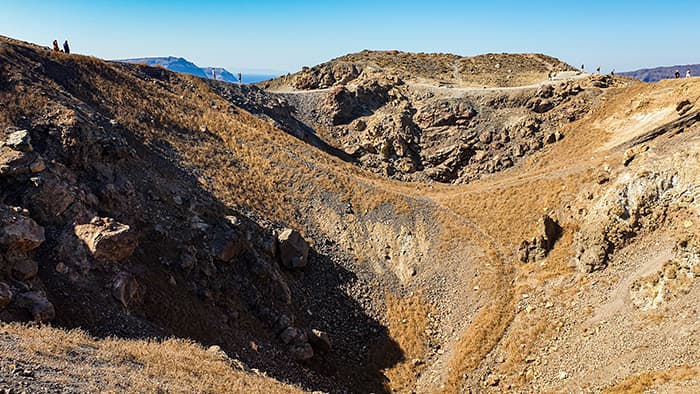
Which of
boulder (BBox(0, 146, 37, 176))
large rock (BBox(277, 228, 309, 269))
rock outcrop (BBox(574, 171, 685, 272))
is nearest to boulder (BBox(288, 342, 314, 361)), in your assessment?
large rock (BBox(277, 228, 309, 269))

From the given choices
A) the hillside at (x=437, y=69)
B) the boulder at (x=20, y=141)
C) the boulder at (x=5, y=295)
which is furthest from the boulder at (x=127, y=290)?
the hillside at (x=437, y=69)

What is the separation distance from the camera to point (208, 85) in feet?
176

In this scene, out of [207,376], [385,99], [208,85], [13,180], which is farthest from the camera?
[385,99]

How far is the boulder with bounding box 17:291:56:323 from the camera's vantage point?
16.3 meters

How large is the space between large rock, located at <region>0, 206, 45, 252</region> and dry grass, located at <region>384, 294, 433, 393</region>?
21.7m

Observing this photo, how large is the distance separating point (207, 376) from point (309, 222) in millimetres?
22028

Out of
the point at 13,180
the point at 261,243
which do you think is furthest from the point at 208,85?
the point at 13,180

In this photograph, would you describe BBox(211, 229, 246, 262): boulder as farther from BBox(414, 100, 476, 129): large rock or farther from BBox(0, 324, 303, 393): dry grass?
BBox(414, 100, 476, 129): large rock

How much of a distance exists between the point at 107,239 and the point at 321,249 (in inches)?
677

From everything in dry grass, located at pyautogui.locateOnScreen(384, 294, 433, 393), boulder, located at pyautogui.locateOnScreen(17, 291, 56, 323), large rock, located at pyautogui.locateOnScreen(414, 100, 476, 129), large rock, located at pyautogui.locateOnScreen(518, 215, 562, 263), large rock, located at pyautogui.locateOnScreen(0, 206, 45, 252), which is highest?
large rock, located at pyautogui.locateOnScreen(414, 100, 476, 129)

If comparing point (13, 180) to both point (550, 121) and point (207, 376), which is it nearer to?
point (207, 376)

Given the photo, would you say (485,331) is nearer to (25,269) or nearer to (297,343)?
(297,343)

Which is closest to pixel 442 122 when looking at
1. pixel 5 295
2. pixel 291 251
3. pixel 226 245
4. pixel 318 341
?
pixel 291 251

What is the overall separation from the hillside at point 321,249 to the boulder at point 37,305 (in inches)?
3.2
